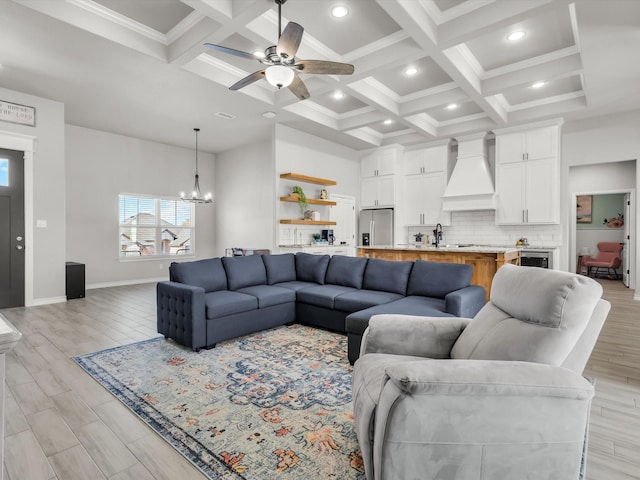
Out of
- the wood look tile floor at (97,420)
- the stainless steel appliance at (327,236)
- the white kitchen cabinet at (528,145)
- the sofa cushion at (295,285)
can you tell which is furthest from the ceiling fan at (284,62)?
the white kitchen cabinet at (528,145)

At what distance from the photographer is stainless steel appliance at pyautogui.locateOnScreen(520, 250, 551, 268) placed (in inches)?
234

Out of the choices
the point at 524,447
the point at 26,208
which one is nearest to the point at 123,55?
the point at 26,208

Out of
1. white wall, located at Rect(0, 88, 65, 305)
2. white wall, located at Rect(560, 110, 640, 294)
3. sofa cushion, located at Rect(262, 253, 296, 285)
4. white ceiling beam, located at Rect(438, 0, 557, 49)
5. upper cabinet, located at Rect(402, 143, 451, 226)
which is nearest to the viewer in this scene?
white ceiling beam, located at Rect(438, 0, 557, 49)

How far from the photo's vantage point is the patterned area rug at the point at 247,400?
1.74 m

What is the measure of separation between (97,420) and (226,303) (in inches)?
58.1

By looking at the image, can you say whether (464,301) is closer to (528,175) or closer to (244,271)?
(244,271)

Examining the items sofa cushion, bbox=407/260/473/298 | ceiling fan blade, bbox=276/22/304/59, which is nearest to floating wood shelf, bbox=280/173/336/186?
sofa cushion, bbox=407/260/473/298

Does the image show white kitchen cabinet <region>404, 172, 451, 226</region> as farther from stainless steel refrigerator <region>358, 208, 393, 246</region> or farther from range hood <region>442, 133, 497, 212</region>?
stainless steel refrigerator <region>358, 208, 393, 246</region>

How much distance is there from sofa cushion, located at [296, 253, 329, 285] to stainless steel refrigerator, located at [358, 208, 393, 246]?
3399 mm

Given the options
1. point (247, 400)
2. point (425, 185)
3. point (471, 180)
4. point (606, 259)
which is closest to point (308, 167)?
point (425, 185)

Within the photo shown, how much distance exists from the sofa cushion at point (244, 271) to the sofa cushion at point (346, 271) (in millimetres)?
871

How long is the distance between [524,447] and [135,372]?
2738mm

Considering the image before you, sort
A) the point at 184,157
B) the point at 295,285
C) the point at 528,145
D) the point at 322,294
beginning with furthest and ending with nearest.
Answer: the point at 184,157, the point at 528,145, the point at 295,285, the point at 322,294

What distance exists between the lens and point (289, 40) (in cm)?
275
